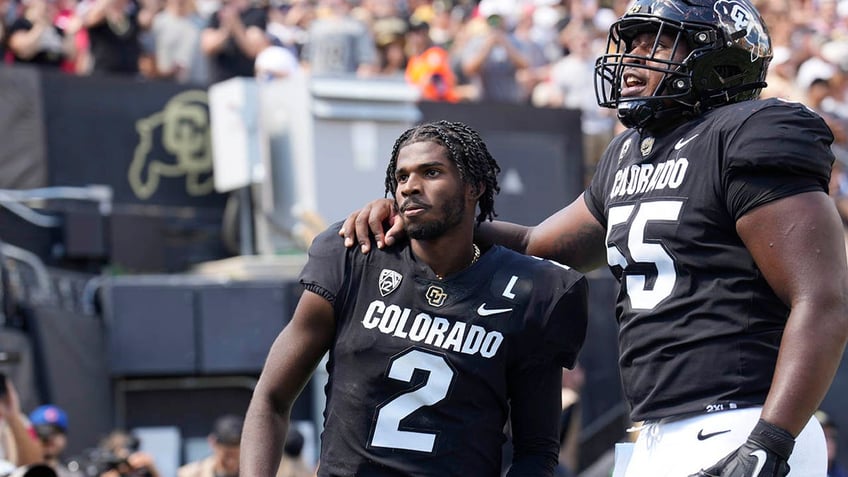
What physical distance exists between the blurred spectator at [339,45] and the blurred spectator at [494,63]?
2.88ft

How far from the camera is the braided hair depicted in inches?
150

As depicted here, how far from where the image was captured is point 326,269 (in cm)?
377

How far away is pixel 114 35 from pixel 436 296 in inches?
338

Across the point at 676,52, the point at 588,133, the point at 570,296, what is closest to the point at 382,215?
the point at 570,296

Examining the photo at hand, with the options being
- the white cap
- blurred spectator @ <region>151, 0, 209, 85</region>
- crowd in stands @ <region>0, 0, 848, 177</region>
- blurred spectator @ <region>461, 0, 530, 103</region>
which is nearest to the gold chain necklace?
crowd in stands @ <region>0, 0, 848, 177</region>

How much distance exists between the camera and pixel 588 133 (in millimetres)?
13117

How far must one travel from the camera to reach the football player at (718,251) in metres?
3.14

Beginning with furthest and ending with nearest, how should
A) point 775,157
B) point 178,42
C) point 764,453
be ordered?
point 178,42 → point 775,157 → point 764,453

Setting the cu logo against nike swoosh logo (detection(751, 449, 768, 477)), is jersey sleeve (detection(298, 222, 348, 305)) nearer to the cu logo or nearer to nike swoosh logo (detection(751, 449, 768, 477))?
the cu logo

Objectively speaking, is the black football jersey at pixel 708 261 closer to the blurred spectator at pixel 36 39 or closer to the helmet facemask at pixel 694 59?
the helmet facemask at pixel 694 59

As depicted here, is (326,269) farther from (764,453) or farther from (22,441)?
(22,441)

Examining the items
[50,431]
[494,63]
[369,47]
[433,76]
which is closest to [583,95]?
[494,63]

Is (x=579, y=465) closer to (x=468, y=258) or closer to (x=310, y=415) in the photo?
(x=310, y=415)

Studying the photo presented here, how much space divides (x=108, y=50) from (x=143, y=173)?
1.04 meters
